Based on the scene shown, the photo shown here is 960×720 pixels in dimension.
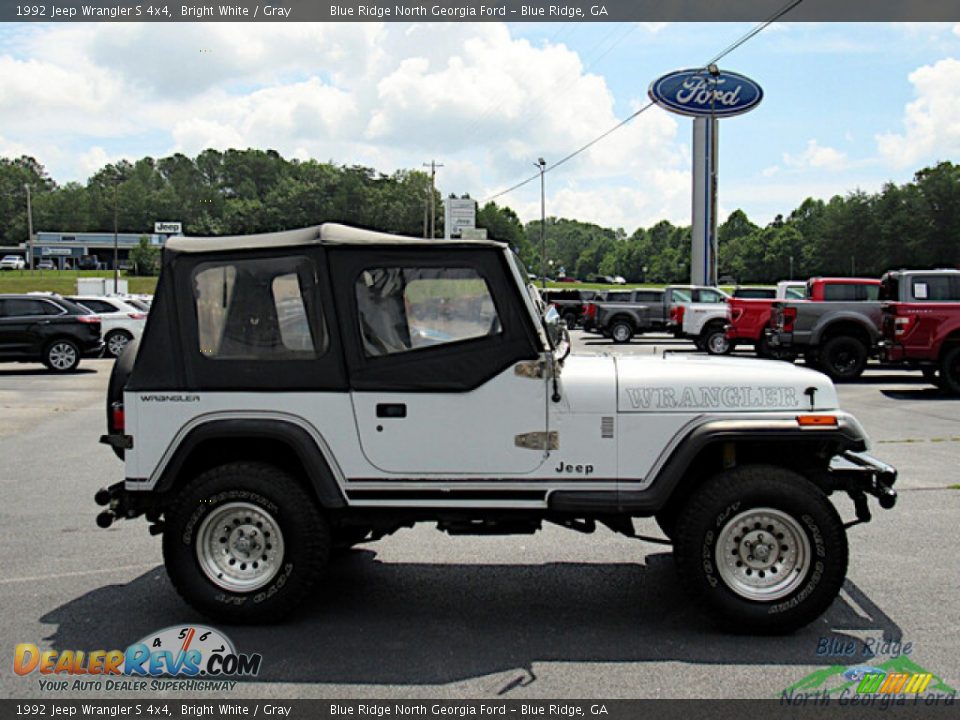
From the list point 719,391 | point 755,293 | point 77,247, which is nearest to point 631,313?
point 755,293

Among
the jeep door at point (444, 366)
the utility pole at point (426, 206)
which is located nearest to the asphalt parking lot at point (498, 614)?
the jeep door at point (444, 366)

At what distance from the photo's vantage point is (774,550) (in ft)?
15.8

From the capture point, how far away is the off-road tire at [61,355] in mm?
19984

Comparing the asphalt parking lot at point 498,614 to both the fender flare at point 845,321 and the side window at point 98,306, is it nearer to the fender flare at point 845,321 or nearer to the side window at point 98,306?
the fender flare at point 845,321

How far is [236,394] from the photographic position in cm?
492

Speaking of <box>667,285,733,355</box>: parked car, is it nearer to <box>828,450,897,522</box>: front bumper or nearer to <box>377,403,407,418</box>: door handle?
<box>828,450,897,522</box>: front bumper

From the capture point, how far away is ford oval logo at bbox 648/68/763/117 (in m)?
36.4

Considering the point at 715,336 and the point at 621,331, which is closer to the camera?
the point at 715,336

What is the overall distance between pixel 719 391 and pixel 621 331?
2687 centimetres

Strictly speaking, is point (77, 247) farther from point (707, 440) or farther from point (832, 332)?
point (707, 440)

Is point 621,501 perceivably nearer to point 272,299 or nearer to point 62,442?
point 272,299

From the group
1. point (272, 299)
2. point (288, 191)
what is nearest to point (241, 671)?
point (272, 299)

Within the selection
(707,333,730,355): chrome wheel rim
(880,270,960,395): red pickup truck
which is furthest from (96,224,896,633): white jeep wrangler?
(707,333,730,355): chrome wheel rim

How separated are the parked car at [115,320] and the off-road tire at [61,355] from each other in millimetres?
2441
